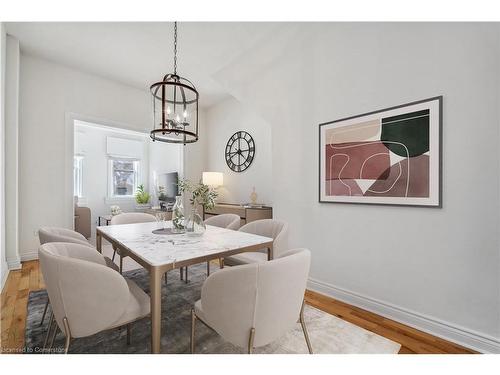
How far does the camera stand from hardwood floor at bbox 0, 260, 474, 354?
1618 mm

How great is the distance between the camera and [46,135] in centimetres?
352

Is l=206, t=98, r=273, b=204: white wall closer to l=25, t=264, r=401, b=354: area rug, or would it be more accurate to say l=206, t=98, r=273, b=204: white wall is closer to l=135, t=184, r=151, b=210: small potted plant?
l=25, t=264, r=401, b=354: area rug

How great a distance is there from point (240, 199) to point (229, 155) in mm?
952

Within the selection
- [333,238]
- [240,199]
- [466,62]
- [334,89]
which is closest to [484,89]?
[466,62]

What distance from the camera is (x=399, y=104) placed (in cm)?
195

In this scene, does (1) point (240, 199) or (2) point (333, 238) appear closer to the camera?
(2) point (333, 238)

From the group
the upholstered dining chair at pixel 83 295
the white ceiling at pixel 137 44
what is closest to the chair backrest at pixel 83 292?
the upholstered dining chair at pixel 83 295

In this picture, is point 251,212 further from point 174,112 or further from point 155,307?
point 155,307

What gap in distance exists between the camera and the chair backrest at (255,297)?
41.8 inches

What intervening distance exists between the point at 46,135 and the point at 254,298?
161 inches

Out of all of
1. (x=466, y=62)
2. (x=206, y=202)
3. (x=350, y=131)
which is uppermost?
(x=466, y=62)

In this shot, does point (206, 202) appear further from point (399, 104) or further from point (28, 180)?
point (28, 180)

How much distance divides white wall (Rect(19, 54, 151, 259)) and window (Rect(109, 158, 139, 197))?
10.9 feet

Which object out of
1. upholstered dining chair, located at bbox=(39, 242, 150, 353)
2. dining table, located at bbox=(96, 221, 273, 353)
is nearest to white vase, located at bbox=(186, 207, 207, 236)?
dining table, located at bbox=(96, 221, 273, 353)
